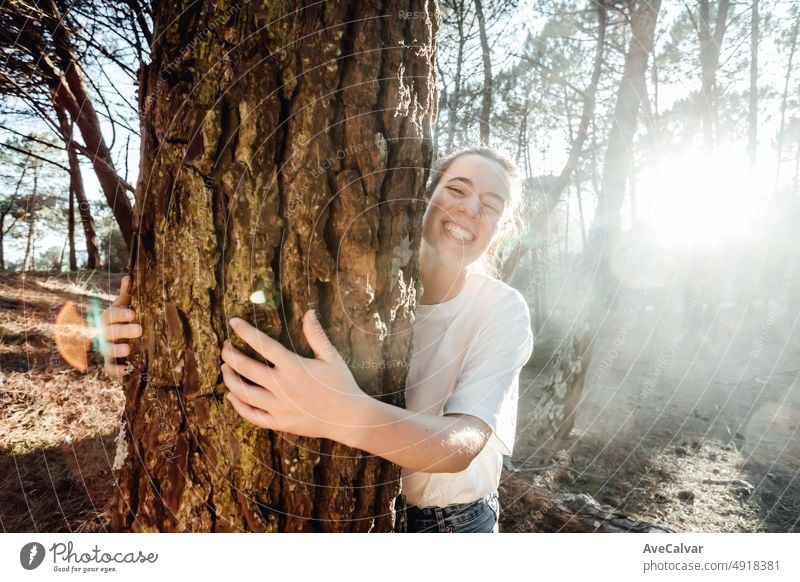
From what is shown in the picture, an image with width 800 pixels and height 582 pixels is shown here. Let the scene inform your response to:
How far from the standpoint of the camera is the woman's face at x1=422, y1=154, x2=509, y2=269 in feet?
4.40

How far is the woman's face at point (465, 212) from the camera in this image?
4.40 feet

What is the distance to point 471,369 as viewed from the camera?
1.07 meters

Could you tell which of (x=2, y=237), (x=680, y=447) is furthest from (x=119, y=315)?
(x=680, y=447)

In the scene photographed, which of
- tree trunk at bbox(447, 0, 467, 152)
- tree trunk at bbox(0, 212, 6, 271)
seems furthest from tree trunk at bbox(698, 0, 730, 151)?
tree trunk at bbox(0, 212, 6, 271)

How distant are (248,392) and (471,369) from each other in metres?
0.54

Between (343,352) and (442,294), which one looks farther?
(442,294)

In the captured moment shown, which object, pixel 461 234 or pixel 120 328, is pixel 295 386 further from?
pixel 461 234

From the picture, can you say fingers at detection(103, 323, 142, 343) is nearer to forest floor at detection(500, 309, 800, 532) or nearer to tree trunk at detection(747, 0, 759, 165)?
forest floor at detection(500, 309, 800, 532)

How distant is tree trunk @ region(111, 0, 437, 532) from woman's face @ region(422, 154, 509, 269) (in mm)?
331
